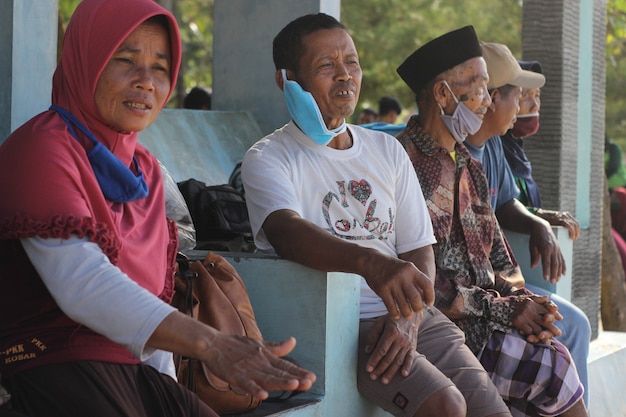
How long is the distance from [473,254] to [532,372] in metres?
0.57

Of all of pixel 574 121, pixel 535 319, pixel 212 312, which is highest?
pixel 574 121

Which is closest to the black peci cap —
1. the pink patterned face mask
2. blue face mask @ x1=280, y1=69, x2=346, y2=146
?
blue face mask @ x1=280, y1=69, x2=346, y2=146

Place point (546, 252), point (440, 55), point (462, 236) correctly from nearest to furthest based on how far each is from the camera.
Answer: point (462, 236)
point (440, 55)
point (546, 252)

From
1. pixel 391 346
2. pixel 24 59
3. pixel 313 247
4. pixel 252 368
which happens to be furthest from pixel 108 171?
pixel 24 59

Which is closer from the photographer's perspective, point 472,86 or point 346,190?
point 346,190

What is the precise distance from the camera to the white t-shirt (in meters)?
3.83

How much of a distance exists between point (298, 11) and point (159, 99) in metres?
2.93

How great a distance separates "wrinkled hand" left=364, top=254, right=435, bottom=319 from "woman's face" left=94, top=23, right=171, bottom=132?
97cm

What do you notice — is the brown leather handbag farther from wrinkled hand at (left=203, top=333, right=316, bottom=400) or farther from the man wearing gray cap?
the man wearing gray cap

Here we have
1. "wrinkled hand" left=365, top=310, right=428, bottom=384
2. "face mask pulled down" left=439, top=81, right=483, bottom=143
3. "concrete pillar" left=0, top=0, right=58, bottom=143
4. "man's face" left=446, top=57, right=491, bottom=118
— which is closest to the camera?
"wrinkled hand" left=365, top=310, right=428, bottom=384

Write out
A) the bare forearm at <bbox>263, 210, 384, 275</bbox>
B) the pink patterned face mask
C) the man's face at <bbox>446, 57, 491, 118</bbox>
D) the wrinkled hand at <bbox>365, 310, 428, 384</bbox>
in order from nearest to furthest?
the bare forearm at <bbox>263, 210, 384, 275</bbox>, the wrinkled hand at <bbox>365, 310, 428, 384</bbox>, the man's face at <bbox>446, 57, 491, 118</bbox>, the pink patterned face mask

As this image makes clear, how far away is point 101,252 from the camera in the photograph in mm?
2578

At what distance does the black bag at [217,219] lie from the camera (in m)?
4.51

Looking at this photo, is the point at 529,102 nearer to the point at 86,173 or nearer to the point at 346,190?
the point at 346,190
